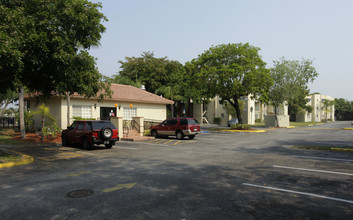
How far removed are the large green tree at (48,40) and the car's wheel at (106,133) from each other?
8.59 feet

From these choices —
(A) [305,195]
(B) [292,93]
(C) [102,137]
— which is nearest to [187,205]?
(A) [305,195]

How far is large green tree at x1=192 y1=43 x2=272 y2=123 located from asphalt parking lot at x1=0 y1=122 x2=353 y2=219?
19.5m

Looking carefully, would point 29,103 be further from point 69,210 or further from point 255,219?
point 255,219

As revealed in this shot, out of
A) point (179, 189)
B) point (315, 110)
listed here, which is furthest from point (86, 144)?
point (315, 110)

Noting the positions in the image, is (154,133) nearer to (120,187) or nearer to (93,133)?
(93,133)

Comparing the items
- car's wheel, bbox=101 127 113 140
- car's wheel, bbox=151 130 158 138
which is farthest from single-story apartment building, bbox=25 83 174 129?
car's wheel, bbox=101 127 113 140

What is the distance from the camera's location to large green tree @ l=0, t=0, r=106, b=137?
9242 millimetres

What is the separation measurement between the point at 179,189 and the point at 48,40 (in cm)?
806

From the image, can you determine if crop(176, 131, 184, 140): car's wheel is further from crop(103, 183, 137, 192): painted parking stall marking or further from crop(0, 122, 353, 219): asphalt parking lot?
crop(103, 183, 137, 192): painted parking stall marking

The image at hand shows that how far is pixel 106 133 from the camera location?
14.4m

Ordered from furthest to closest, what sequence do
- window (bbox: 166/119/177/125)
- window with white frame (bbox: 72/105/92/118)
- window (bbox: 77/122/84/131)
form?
window with white frame (bbox: 72/105/92/118) → window (bbox: 166/119/177/125) → window (bbox: 77/122/84/131)

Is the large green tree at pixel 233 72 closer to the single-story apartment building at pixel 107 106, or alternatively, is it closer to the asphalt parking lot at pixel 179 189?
the single-story apartment building at pixel 107 106

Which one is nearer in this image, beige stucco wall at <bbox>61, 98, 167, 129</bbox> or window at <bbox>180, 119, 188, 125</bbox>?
window at <bbox>180, 119, 188, 125</bbox>

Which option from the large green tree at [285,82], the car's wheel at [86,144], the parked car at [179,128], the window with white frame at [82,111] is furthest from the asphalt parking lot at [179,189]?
the large green tree at [285,82]
